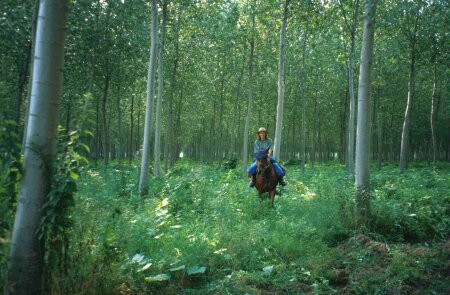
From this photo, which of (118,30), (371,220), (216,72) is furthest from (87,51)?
(371,220)

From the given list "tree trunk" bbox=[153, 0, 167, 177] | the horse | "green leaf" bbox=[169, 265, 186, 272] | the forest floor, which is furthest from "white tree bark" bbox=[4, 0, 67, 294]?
"tree trunk" bbox=[153, 0, 167, 177]

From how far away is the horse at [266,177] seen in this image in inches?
450

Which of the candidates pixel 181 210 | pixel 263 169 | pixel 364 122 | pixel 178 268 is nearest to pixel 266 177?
pixel 263 169

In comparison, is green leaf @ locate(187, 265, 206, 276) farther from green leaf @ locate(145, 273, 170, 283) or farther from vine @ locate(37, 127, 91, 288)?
vine @ locate(37, 127, 91, 288)

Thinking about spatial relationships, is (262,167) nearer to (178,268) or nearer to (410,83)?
(178,268)

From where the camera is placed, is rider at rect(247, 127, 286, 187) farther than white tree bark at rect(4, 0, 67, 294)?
Yes

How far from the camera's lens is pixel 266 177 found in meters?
11.6

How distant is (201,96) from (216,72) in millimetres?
4878

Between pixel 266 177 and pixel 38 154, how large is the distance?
27.2ft

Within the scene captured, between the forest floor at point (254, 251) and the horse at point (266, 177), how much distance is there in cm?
144

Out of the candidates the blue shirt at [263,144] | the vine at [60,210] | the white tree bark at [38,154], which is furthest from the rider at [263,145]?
the white tree bark at [38,154]

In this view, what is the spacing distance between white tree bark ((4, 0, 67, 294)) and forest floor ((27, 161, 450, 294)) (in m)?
0.37

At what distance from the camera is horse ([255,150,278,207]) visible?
37.5 feet

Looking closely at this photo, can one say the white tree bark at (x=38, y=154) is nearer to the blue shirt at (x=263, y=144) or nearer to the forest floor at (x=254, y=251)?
the forest floor at (x=254, y=251)
